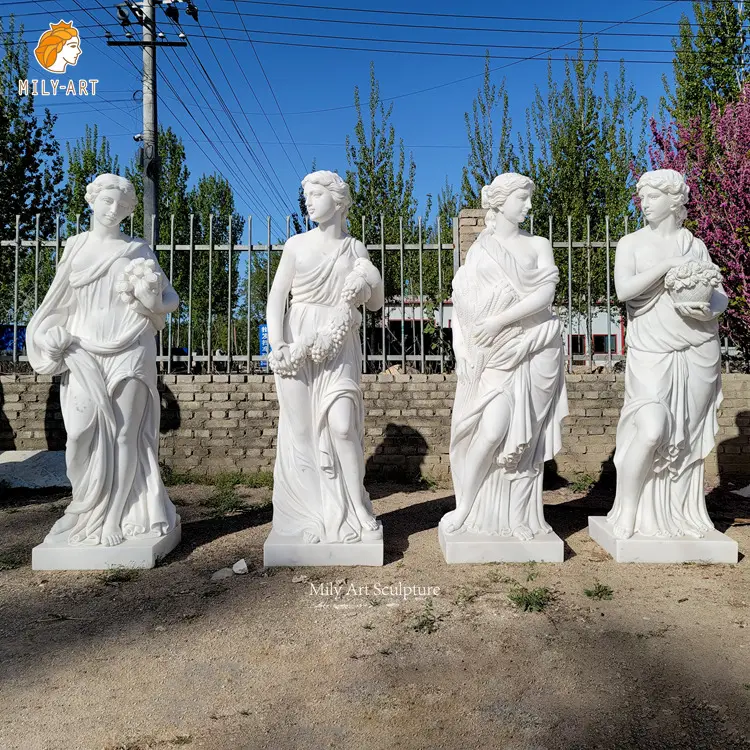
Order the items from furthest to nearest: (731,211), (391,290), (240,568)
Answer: (391,290) → (731,211) → (240,568)

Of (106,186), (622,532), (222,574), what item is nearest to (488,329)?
(622,532)

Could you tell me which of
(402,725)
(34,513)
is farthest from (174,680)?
(34,513)

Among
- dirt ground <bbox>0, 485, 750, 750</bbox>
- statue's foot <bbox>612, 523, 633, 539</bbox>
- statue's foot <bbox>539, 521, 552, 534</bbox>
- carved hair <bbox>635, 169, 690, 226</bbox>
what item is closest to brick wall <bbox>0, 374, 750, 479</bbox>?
dirt ground <bbox>0, 485, 750, 750</bbox>

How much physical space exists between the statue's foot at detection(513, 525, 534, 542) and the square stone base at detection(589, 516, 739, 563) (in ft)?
1.82

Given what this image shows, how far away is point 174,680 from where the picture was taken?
2.48 m

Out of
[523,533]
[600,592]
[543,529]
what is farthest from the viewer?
[543,529]

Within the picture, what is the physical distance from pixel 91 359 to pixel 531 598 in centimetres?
292

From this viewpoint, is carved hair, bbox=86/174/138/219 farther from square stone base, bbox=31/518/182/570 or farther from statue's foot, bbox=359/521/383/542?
statue's foot, bbox=359/521/383/542

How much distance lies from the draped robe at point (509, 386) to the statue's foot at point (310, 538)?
0.98 metres

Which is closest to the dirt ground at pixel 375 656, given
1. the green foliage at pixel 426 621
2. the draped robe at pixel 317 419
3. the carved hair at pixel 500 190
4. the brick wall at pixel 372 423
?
the green foliage at pixel 426 621

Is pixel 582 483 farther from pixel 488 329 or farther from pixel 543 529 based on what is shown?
pixel 488 329

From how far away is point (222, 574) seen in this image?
3666mm

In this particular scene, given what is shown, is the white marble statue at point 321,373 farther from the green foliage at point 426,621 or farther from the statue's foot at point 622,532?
the statue's foot at point 622,532

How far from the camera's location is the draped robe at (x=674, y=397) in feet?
12.4
